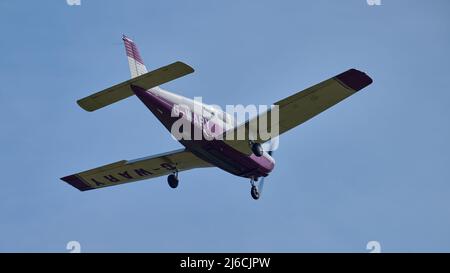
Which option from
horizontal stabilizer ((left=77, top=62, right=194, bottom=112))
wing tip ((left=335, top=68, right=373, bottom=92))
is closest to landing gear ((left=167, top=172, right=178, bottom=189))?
horizontal stabilizer ((left=77, top=62, right=194, bottom=112))

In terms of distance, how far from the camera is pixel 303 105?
26.7m

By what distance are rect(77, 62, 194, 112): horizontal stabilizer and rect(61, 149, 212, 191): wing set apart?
15.6ft

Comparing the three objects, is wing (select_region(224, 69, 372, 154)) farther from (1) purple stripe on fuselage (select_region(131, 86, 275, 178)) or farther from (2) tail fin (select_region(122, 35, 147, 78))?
(2) tail fin (select_region(122, 35, 147, 78))

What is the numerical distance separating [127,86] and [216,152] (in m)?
4.39

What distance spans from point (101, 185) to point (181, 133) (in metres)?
6.37

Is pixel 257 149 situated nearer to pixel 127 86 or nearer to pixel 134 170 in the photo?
pixel 127 86

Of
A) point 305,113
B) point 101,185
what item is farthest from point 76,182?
point 305,113

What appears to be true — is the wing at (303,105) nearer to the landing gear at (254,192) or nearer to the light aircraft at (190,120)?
the light aircraft at (190,120)

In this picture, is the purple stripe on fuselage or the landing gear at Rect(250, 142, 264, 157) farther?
the landing gear at Rect(250, 142, 264, 157)

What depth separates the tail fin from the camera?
91.6 feet

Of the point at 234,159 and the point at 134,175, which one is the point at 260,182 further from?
the point at 134,175

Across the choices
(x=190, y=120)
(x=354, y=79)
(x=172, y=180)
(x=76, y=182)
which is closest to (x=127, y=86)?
(x=190, y=120)

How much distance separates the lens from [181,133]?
2730 centimetres

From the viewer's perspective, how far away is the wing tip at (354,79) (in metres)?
25.1
